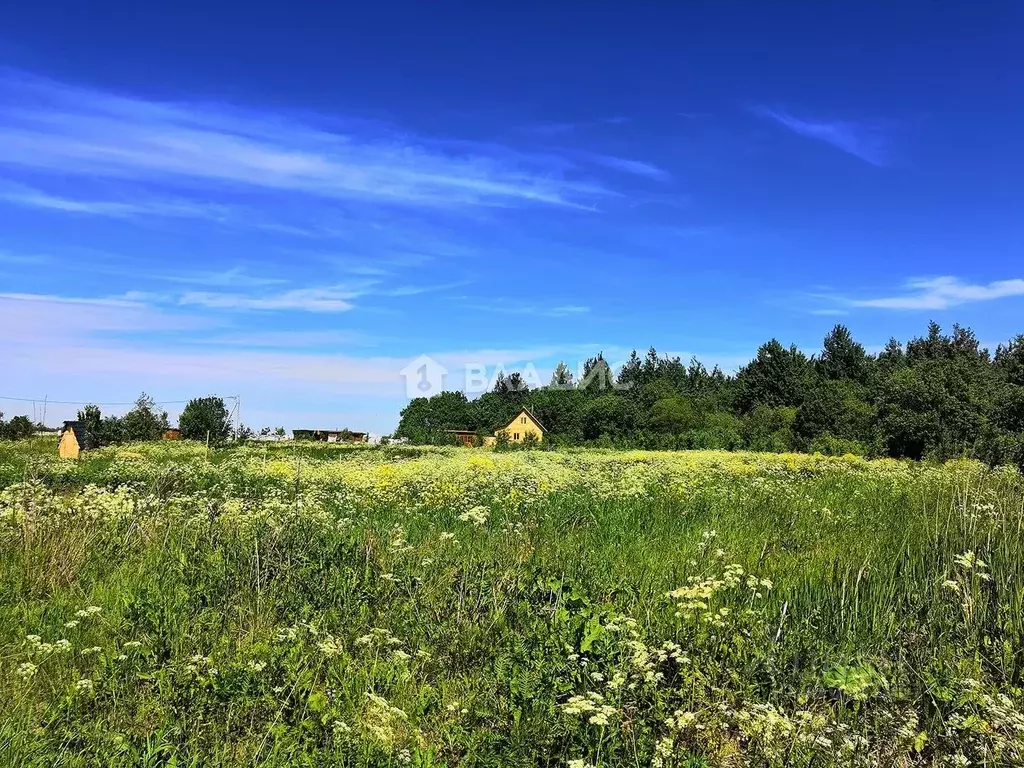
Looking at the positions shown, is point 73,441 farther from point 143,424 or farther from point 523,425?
point 523,425

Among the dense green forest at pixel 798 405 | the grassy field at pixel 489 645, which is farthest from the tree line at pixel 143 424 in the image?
the grassy field at pixel 489 645

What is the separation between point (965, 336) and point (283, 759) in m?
79.9

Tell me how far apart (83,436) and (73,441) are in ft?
11.3

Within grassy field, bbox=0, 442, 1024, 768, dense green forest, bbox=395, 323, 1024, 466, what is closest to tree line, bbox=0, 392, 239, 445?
dense green forest, bbox=395, 323, 1024, 466

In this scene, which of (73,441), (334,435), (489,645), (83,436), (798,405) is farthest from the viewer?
(798,405)

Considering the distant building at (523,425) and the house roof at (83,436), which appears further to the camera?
the distant building at (523,425)

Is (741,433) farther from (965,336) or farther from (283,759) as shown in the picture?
(283,759)

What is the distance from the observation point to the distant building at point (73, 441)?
27.3 meters

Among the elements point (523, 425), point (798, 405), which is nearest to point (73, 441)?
point (523, 425)

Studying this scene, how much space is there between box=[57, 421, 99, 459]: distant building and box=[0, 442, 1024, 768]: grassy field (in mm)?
24937

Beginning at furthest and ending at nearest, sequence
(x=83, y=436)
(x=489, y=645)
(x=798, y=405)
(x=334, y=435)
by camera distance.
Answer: (x=798, y=405), (x=334, y=435), (x=83, y=436), (x=489, y=645)

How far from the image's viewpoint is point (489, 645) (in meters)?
3.80

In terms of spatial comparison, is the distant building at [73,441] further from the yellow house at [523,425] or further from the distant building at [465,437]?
the yellow house at [523,425]

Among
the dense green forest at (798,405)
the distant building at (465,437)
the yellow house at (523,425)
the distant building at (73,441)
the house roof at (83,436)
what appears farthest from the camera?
the yellow house at (523,425)
